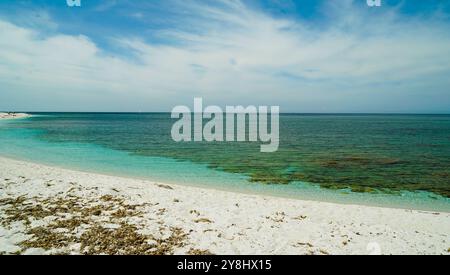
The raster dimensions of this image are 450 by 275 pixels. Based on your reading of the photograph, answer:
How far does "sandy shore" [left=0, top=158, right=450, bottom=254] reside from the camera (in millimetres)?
7555

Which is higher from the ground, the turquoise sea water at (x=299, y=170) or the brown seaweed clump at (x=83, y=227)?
the brown seaweed clump at (x=83, y=227)

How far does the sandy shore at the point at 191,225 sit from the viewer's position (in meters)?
7.55

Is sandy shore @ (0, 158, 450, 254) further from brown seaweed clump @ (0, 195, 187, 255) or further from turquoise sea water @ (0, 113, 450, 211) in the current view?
turquoise sea water @ (0, 113, 450, 211)

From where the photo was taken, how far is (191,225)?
909cm

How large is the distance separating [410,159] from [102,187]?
26605 millimetres

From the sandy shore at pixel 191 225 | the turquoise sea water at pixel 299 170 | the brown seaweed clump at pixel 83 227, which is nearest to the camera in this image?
the brown seaweed clump at pixel 83 227

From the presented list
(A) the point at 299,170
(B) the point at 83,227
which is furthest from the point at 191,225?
(A) the point at 299,170

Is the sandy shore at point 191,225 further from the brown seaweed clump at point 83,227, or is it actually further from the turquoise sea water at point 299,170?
the turquoise sea water at point 299,170

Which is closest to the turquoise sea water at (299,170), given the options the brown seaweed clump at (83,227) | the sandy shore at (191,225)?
the sandy shore at (191,225)

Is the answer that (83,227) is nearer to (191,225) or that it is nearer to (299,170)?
(191,225)

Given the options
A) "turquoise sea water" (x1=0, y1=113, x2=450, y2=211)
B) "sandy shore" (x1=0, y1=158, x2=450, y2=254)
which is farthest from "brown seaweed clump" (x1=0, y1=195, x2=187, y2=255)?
"turquoise sea water" (x1=0, y1=113, x2=450, y2=211)

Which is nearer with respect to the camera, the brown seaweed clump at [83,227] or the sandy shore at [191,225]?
the brown seaweed clump at [83,227]
